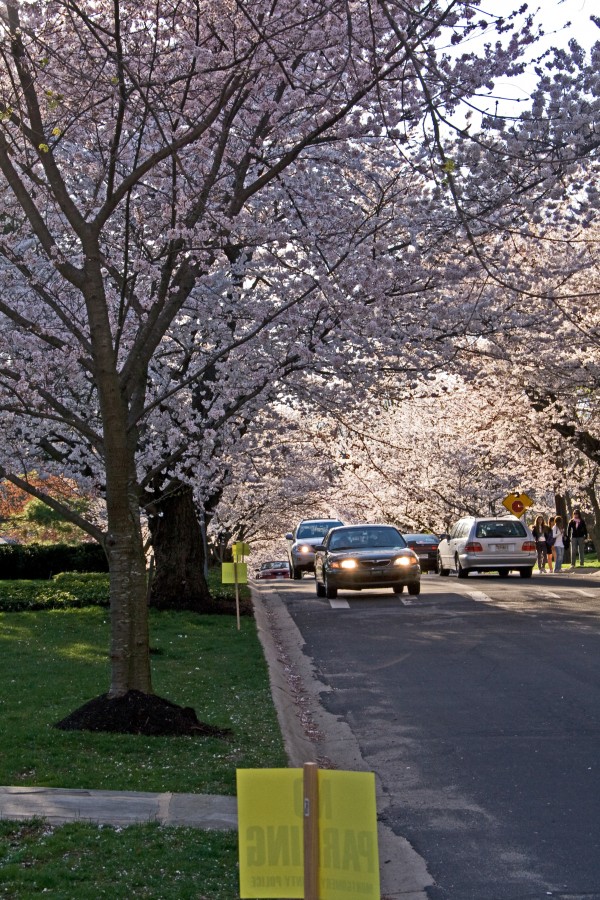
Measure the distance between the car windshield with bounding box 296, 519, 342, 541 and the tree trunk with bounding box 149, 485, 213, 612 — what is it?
13704 mm

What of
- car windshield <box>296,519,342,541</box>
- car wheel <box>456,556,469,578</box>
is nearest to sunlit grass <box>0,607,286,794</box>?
car wheel <box>456,556,469,578</box>

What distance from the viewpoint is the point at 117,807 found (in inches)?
285

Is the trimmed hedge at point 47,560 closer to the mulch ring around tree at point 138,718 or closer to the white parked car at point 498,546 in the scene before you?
the white parked car at point 498,546

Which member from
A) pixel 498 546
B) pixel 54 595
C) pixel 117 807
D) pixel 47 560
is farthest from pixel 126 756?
pixel 47 560

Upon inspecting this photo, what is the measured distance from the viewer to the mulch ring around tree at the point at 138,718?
963cm

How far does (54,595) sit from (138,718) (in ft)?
43.4

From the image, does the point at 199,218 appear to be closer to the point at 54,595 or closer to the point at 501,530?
the point at 54,595

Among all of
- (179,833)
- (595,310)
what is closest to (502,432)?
(595,310)

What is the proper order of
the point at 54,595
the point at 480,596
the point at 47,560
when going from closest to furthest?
the point at 54,595 → the point at 480,596 → the point at 47,560

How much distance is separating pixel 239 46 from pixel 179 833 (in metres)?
7.89

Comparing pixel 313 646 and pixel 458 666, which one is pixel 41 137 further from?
pixel 313 646

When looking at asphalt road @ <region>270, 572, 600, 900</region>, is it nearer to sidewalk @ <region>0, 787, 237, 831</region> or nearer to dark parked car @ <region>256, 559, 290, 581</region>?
sidewalk @ <region>0, 787, 237, 831</region>

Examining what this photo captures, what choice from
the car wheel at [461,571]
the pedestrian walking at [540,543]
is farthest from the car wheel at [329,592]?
the pedestrian walking at [540,543]

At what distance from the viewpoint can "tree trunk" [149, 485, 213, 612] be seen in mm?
21422
